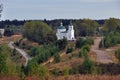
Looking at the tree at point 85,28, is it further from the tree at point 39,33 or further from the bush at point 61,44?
the bush at point 61,44

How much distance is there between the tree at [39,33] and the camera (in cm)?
8834

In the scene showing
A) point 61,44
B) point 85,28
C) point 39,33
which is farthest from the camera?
point 85,28

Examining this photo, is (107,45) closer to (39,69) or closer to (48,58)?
(48,58)

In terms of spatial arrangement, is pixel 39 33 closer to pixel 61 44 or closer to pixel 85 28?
pixel 85 28

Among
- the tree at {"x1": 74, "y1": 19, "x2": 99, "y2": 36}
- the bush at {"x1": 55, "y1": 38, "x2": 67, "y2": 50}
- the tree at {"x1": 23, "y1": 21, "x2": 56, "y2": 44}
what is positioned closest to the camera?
the bush at {"x1": 55, "y1": 38, "x2": 67, "y2": 50}

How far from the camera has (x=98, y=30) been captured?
378 ft

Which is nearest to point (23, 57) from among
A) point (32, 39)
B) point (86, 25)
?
point (32, 39)

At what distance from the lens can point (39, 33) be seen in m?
91.5

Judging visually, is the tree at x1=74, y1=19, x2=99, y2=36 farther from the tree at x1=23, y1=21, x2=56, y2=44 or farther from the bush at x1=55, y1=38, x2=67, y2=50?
the bush at x1=55, y1=38, x2=67, y2=50

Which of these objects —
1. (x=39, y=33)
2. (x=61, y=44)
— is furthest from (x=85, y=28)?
(x=61, y=44)

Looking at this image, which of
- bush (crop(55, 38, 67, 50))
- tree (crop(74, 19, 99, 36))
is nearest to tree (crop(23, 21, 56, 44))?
tree (crop(74, 19, 99, 36))

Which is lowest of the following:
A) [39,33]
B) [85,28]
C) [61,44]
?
[61,44]

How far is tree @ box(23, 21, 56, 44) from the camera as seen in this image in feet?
290

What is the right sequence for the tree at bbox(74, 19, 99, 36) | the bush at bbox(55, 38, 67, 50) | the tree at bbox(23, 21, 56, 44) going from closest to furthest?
the bush at bbox(55, 38, 67, 50) → the tree at bbox(23, 21, 56, 44) → the tree at bbox(74, 19, 99, 36)
